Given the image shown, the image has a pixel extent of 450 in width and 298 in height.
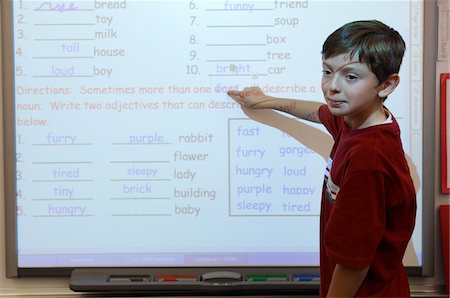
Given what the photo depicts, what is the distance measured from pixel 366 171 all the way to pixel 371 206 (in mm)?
70

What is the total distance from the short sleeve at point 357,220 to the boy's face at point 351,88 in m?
0.15

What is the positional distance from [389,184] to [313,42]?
60 centimetres

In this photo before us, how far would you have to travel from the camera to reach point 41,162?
1.65 m

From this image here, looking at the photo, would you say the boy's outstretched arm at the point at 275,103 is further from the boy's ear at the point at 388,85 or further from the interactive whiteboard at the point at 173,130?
the boy's ear at the point at 388,85

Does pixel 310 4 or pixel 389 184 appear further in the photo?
pixel 310 4

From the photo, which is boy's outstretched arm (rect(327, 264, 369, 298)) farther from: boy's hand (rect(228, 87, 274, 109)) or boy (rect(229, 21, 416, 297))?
boy's hand (rect(228, 87, 274, 109))

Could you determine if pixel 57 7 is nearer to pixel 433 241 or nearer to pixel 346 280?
pixel 346 280

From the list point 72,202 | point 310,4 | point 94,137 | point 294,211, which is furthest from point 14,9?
point 294,211

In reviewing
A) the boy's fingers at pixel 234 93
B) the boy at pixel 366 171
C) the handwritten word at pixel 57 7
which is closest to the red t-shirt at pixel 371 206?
the boy at pixel 366 171

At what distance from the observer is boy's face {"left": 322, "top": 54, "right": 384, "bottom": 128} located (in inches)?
46.9

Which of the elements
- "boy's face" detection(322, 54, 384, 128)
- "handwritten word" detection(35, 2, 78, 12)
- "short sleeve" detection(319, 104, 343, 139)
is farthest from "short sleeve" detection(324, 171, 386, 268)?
"handwritten word" detection(35, 2, 78, 12)

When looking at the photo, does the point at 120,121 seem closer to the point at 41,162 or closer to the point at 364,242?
the point at 41,162

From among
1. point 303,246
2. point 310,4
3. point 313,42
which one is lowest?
point 303,246

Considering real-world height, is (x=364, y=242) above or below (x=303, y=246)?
above
